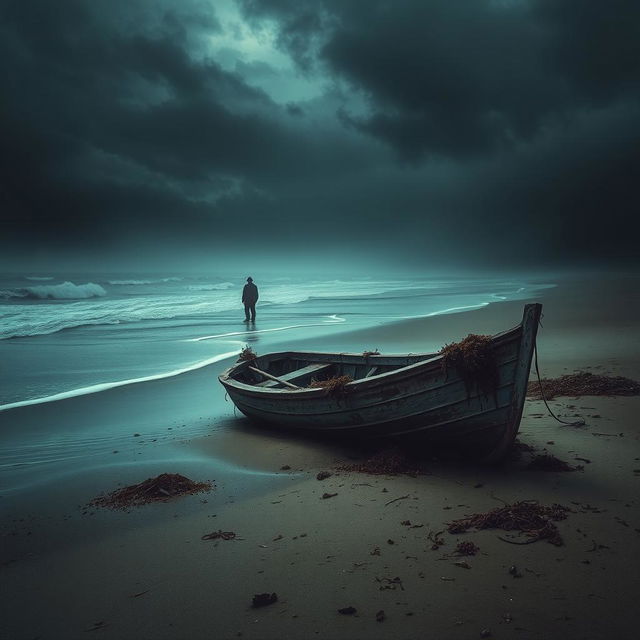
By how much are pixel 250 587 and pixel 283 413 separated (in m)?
3.34

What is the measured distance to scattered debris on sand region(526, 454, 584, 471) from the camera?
4.88 m

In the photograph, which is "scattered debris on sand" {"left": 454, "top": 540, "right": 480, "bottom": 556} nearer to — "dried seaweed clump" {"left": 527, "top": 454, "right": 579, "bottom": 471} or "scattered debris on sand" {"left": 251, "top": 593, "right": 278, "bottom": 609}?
"scattered debris on sand" {"left": 251, "top": 593, "right": 278, "bottom": 609}

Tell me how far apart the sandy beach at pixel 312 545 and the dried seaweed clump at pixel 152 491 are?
0.52ft

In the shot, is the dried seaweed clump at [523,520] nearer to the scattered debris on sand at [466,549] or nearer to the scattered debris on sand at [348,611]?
the scattered debris on sand at [466,549]

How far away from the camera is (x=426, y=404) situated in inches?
202

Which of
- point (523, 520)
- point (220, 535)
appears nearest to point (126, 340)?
point (220, 535)

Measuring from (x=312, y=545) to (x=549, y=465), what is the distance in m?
2.86

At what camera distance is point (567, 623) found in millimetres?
2744

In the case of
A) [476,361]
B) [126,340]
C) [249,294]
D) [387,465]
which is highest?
[249,294]

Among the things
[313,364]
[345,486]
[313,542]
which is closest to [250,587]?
[313,542]

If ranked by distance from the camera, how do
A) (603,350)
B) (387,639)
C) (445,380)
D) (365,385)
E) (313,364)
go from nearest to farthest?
1. (387,639)
2. (445,380)
3. (365,385)
4. (313,364)
5. (603,350)

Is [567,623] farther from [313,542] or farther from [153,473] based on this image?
[153,473]

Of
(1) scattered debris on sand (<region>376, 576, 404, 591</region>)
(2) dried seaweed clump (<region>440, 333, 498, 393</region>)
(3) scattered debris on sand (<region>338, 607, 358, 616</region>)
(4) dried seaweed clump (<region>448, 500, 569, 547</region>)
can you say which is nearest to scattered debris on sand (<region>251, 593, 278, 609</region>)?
(3) scattered debris on sand (<region>338, 607, 358, 616</region>)

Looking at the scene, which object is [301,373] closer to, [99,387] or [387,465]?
[387,465]
